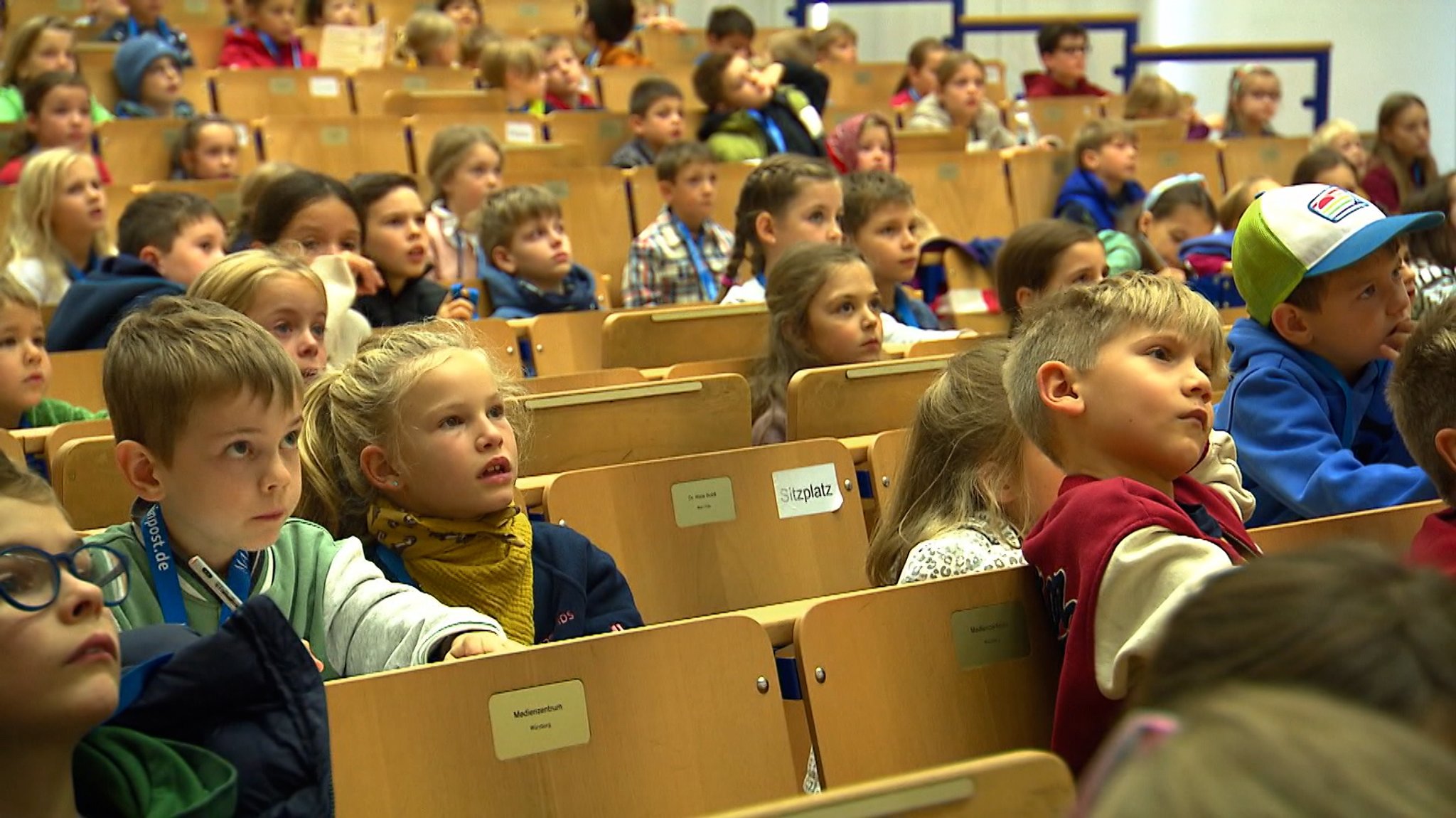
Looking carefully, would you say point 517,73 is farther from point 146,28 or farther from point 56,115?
point 56,115

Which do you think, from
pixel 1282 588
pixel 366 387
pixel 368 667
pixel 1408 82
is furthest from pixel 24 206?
pixel 1408 82

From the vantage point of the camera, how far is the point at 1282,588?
0.81 meters

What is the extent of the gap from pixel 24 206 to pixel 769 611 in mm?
3232

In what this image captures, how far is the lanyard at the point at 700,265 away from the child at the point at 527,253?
564 mm

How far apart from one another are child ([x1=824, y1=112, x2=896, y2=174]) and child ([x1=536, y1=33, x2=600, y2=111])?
1.61 meters

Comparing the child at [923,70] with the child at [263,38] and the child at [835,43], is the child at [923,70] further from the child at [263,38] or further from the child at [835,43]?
the child at [263,38]

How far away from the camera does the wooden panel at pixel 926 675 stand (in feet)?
5.77

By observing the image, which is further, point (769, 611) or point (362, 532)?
point (362, 532)

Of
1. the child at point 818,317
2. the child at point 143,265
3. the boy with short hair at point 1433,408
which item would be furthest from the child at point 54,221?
the boy with short hair at point 1433,408

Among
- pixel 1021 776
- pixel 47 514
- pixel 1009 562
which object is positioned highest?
pixel 47 514

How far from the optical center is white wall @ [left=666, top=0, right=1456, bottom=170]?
9461 mm

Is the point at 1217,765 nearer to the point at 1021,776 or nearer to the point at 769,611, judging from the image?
the point at 1021,776

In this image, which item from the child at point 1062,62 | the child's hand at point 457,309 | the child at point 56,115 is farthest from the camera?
the child at point 1062,62

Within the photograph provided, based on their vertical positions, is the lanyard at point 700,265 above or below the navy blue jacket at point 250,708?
below
